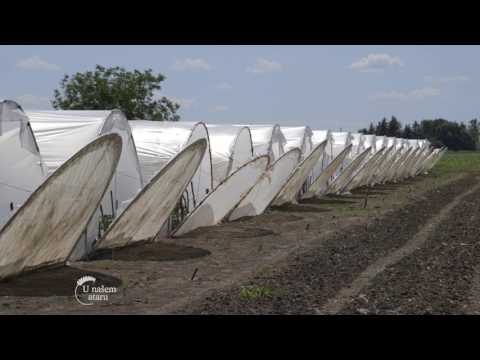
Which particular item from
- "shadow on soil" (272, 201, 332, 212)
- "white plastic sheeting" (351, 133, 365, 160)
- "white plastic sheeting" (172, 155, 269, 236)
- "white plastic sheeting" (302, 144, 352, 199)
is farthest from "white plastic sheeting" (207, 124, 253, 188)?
"white plastic sheeting" (351, 133, 365, 160)

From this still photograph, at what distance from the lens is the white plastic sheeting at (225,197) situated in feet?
49.7

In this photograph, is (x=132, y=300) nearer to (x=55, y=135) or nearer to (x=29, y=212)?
(x=29, y=212)

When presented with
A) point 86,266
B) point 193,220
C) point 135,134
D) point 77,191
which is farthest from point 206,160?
point 77,191

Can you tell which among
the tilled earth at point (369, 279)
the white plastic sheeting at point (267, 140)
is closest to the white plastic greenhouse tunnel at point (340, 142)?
the white plastic sheeting at point (267, 140)

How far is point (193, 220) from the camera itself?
1531 cm

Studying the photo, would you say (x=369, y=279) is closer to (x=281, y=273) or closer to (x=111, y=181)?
(x=281, y=273)

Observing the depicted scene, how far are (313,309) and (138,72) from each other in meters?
31.3

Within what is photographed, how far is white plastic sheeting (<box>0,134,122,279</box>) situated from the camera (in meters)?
8.54

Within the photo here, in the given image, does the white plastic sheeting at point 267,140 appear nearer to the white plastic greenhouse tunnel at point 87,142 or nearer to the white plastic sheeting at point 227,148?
the white plastic sheeting at point 227,148

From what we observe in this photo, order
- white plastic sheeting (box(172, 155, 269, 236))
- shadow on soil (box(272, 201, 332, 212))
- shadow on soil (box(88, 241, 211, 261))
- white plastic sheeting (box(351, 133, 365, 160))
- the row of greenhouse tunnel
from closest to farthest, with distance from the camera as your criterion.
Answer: the row of greenhouse tunnel, shadow on soil (box(88, 241, 211, 261)), white plastic sheeting (box(172, 155, 269, 236)), shadow on soil (box(272, 201, 332, 212)), white plastic sheeting (box(351, 133, 365, 160))

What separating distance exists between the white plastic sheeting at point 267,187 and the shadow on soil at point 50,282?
26.8ft

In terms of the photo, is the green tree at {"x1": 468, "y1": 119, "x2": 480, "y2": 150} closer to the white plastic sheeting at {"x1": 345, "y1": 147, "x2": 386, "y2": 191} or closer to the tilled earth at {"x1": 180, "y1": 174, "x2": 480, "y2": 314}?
the white plastic sheeting at {"x1": 345, "y1": 147, "x2": 386, "y2": 191}

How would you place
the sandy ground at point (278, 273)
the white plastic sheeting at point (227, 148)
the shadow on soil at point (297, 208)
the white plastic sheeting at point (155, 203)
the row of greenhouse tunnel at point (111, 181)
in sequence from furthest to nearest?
the shadow on soil at point (297, 208), the white plastic sheeting at point (227, 148), the white plastic sheeting at point (155, 203), the row of greenhouse tunnel at point (111, 181), the sandy ground at point (278, 273)

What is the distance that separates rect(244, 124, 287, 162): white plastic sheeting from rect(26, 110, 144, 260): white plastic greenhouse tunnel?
9523 millimetres
